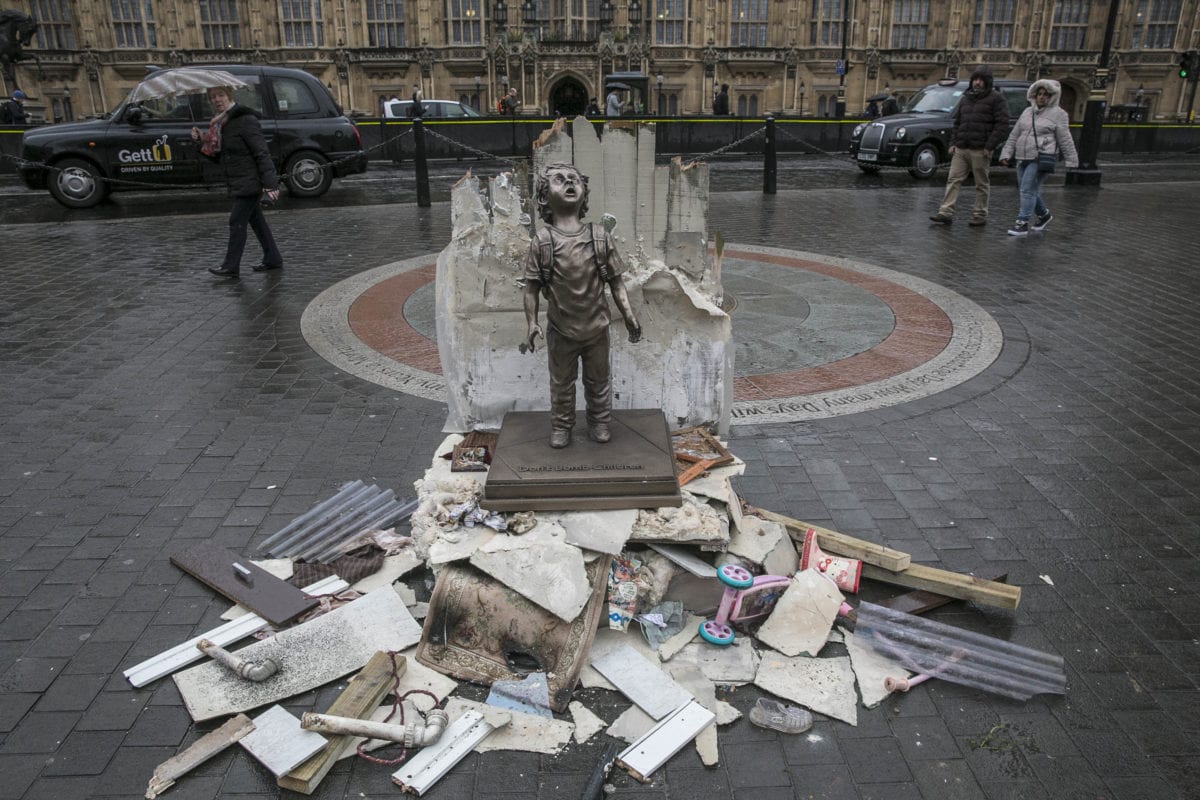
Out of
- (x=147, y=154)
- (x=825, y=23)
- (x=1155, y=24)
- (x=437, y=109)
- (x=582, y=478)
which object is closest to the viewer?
(x=582, y=478)

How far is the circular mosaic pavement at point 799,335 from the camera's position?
6.25 metres

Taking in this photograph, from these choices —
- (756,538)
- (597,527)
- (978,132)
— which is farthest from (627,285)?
(978,132)

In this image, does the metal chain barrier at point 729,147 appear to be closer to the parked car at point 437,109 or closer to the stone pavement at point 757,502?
the stone pavement at point 757,502

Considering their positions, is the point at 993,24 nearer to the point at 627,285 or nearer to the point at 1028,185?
the point at 1028,185

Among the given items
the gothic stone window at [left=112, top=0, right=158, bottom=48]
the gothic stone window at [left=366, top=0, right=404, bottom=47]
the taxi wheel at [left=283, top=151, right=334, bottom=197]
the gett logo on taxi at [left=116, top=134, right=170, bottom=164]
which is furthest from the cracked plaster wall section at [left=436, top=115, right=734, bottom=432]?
the gothic stone window at [left=112, top=0, right=158, bottom=48]

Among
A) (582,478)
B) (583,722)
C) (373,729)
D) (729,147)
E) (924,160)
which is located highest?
(729,147)

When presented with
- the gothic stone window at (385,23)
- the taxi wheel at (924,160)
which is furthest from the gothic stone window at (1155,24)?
the gothic stone window at (385,23)

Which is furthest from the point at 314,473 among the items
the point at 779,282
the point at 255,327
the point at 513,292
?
the point at 779,282

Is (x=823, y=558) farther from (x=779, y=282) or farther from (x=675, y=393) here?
(x=779, y=282)

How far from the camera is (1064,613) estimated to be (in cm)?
369

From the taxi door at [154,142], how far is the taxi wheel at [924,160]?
13.6 meters

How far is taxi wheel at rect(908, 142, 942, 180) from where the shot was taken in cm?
1761

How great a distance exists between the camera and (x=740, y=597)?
3.61 metres

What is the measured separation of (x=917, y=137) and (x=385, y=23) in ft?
74.7
